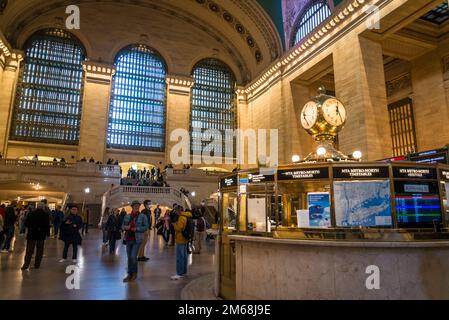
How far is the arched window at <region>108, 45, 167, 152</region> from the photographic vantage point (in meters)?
26.2

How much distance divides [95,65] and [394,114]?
21.4 m

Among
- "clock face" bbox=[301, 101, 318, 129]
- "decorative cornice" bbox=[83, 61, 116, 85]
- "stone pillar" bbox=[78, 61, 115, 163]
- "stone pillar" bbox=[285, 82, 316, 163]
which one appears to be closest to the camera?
"clock face" bbox=[301, 101, 318, 129]

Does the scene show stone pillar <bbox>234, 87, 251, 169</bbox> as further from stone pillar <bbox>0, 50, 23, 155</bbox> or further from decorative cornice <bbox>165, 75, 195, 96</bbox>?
stone pillar <bbox>0, 50, 23, 155</bbox>

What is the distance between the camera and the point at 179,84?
27297 millimetres

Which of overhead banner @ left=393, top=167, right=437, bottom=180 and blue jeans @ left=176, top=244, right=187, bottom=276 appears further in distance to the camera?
blue jeans @ left=176, top=244, right=187, bottom=276

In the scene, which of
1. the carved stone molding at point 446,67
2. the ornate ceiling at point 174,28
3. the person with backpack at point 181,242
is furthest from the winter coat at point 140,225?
the ornate ceiling at point 174,28

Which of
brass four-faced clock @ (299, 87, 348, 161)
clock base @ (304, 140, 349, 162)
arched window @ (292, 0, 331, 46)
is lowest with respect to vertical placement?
clock base @ (304, 140, 349, 162)

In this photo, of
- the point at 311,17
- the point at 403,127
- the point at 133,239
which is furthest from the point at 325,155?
the point at 311,17

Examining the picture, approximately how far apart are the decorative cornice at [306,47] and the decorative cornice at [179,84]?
535 cm

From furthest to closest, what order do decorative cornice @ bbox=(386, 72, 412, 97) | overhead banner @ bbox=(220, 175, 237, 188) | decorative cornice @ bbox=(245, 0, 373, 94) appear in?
decorative cornice @ bbox=(386, 72, 412, 97), decorative cornice @ bbox=(245, 0, 373, 94), overhead banner @ bbox=(220, 175, 237, 188)

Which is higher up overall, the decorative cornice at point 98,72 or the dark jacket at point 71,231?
the decorative cornice at point 98,72

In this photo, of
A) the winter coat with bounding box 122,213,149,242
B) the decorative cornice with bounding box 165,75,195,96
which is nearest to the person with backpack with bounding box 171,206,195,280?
the winter coat with bounding box 122,213,149,242

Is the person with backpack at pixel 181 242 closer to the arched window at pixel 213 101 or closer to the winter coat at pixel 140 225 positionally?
the winter coat at pixel 140 225

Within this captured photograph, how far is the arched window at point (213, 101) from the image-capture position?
28.1m
